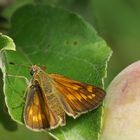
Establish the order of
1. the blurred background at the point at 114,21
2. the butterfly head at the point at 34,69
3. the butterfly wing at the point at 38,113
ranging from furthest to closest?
the blurred background at the point at 114,21, the butterfly head at the point at 34,69, the butterfly wing at the point at 38,113

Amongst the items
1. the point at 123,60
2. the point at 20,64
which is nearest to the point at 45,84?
the point at 20,64

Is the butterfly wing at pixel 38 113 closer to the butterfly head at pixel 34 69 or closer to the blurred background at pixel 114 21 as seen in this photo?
the butterfly head at pixel 34 69

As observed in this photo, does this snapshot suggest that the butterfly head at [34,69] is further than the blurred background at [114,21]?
No

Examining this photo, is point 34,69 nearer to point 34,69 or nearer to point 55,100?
point 34,69

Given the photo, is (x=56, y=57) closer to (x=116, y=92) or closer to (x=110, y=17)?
(x=116, y=92)

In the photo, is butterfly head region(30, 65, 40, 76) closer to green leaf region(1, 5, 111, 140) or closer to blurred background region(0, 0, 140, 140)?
green leaf region(1, 5, 111, 140)

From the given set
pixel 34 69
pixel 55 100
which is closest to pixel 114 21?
pixel 34 69

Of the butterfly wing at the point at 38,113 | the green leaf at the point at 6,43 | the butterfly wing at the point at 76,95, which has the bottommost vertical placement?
the butterfly wing at the point at 38,113

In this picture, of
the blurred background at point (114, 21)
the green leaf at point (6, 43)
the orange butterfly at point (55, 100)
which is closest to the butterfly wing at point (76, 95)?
the orange butterfly at point (55, 100)
